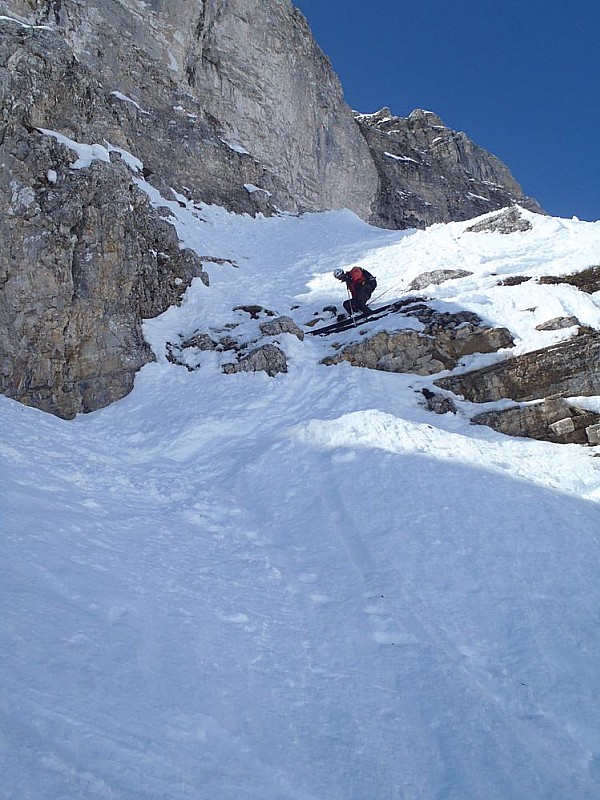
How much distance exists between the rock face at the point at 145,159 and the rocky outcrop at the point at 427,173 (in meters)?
0.15

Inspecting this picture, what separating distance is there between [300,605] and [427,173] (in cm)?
5099

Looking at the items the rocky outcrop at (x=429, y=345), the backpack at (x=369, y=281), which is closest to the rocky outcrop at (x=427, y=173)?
the backpack at (x=369, y=281)

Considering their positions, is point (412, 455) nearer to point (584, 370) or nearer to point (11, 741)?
point (584, 370)

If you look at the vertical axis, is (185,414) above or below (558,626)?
above

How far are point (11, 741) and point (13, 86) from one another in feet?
55.4

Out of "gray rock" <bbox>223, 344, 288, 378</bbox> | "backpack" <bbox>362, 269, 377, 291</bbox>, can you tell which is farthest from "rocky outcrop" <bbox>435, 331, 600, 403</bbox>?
"backpack" <bbox>362, 269, 377, 291</bbox>

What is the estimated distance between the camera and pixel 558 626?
14.3 ft

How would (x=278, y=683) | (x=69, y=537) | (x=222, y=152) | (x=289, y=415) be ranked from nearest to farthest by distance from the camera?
(x=278, y=683)
(x=69, y=537)
(x=289, y=415)
(x=222, y=152)

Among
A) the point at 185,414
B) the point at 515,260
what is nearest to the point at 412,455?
the point at 185,414

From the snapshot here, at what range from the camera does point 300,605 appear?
15.8 feet

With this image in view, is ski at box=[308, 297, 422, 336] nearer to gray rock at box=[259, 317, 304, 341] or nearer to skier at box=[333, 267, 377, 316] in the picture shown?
skier at box=[333, 267, 377, 316]

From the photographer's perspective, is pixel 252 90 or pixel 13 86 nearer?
pixel 13 86

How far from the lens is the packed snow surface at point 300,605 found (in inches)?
114

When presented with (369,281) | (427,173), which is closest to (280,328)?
(369,281)
